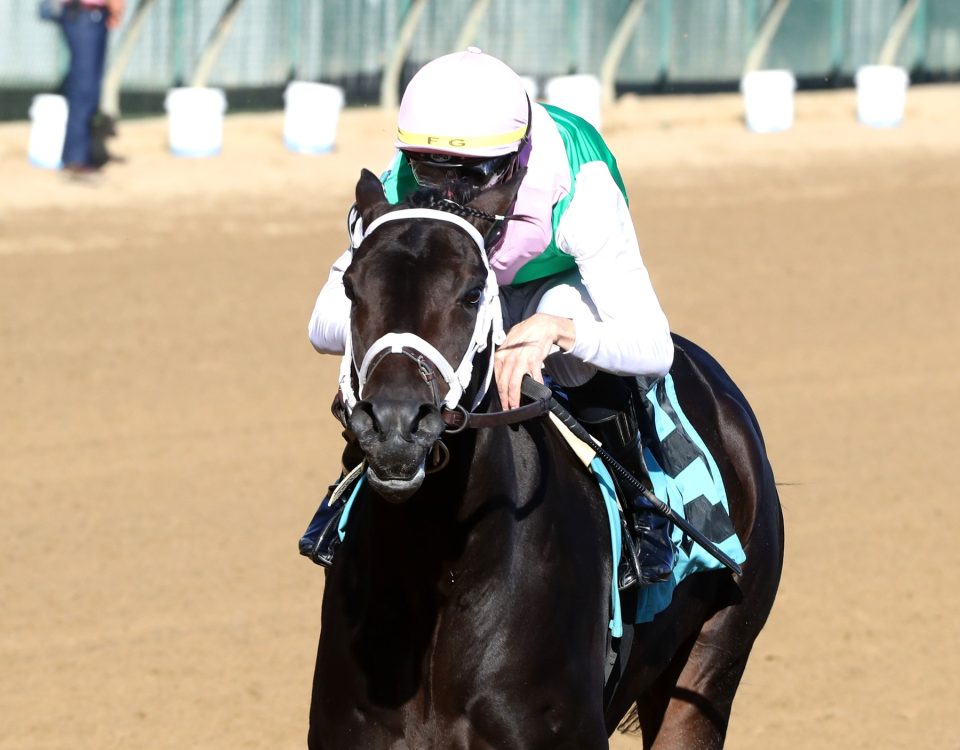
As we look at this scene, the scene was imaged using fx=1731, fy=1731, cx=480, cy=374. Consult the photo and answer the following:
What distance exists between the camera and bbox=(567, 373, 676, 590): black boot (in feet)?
14.4

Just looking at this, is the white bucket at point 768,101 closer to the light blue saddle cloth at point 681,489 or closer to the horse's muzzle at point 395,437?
the light blue saddle cloth at point 681,489

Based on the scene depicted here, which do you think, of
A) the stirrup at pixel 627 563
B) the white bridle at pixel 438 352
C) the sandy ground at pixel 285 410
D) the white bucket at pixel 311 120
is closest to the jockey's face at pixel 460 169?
the white bridle at pixel 438 352

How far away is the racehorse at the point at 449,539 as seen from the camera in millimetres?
3400

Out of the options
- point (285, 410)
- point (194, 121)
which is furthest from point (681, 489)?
point (194, 121)

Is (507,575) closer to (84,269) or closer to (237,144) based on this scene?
(84,269)

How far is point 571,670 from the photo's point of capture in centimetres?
387

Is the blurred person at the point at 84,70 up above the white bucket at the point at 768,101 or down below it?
above

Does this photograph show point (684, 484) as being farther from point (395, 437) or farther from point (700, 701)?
point (395, 437)

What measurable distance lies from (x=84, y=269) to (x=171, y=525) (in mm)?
4619

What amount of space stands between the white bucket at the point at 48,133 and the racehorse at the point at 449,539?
1142 cm

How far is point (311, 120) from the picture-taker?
16109mm

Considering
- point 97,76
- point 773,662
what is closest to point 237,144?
point 97,76

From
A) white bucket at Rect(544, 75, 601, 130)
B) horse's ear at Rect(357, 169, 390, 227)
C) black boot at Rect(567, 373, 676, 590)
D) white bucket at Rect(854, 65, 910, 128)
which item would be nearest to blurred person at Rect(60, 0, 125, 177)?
white bucket at Rect(544, 75, 601, 130)

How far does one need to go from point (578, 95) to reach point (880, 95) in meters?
3.39
